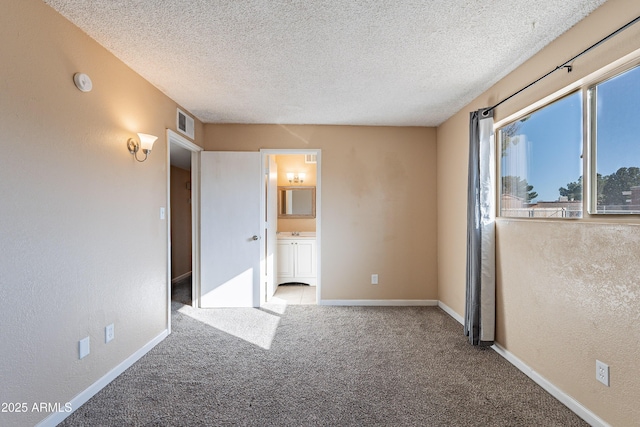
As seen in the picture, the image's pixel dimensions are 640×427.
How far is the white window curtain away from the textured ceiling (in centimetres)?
53

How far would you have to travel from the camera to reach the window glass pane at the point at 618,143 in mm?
1623

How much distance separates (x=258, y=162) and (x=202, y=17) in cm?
220

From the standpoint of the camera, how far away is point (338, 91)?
298 centimetres

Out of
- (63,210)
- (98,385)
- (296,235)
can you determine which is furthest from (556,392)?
(296,235)

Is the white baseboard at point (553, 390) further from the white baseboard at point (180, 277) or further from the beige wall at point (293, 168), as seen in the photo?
the white baseboard at point (180, 277)

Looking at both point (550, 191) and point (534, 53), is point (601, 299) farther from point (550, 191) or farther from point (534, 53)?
point (534, 53)

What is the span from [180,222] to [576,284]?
5823 mm

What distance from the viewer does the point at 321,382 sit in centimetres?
225

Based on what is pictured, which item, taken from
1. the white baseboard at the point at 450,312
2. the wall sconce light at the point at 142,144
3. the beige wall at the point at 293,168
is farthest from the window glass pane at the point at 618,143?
the beige wall at the point at 293,168

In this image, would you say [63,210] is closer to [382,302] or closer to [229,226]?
[229,226]

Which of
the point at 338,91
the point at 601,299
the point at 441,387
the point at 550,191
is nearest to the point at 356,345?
the point at 441,387

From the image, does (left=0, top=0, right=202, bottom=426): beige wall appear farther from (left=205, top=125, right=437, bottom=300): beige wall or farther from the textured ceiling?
(left=205, top=125, right=437, bottom=300): beige wall

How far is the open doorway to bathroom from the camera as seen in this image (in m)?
5.17

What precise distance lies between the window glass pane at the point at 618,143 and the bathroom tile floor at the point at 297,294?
11.0 feet
